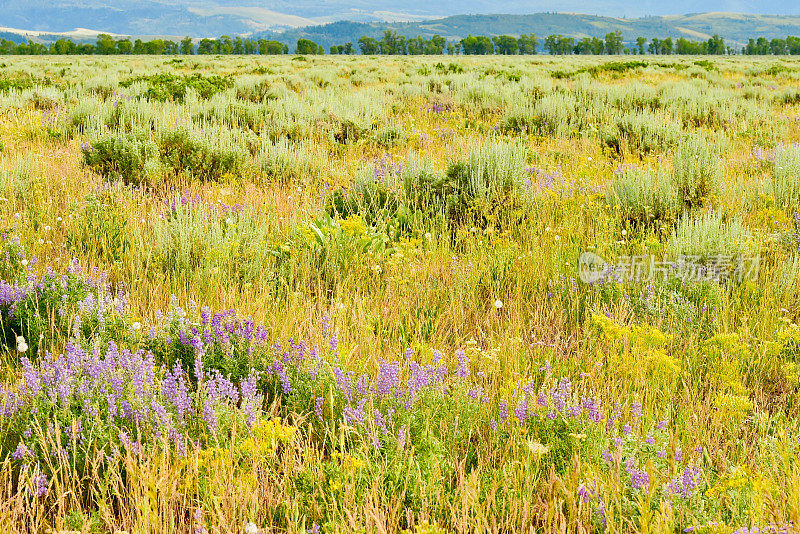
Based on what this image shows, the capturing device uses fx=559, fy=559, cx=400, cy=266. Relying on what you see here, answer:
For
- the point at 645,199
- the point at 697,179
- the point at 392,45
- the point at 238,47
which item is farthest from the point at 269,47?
the point at 645,199

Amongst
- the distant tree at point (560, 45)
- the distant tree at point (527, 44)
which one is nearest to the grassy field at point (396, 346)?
the distant tree at point (560, 45)

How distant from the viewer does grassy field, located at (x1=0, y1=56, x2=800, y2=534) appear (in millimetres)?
1690

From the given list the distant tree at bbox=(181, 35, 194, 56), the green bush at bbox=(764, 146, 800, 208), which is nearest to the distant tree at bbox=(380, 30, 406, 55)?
the distant tree at bbox=(181, 35, 194, 56)

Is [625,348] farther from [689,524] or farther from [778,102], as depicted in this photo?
[778,102]

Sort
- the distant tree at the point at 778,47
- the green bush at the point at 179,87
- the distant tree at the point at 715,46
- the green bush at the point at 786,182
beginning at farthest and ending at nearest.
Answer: the distant tree at the point at 715,46
the distant tree at the point at 778,47
the green bush at the point at 179,87
the green bush at the point at 786,182

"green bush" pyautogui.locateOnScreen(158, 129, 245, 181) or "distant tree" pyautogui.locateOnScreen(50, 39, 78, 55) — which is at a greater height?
"distant tree" pyautogui.locateOnScreen(50, 39, 78, 55)

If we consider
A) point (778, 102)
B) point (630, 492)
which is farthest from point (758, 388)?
point (778, 102)

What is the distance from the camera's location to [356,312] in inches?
119

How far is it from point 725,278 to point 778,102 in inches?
467

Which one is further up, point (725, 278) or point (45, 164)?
point (45, 164)

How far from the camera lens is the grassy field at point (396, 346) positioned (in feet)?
5.55

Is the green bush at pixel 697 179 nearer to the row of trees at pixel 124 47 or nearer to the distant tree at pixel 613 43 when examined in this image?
the row of trees at pixel 124 47

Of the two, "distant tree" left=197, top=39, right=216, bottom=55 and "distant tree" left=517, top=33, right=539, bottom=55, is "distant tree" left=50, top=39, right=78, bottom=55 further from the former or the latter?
"distant tree" left=517, top=33, right=539, bottom=55

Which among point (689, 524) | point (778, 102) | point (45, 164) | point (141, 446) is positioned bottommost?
point (689, 524)
